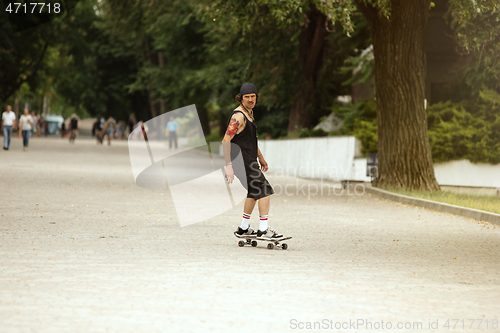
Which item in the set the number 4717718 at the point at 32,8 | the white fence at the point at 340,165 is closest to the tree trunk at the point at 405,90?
the white fence at the point at 340,165

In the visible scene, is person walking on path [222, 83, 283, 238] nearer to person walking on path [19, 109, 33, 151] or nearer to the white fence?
the white fence

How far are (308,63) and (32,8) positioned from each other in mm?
24031

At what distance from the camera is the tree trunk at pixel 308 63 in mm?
31344

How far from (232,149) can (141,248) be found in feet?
5.23

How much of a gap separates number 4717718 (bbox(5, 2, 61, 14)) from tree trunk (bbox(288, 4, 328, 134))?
21.6m

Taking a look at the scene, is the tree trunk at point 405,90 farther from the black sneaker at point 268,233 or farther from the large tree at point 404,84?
the black sneaker at point 268,233

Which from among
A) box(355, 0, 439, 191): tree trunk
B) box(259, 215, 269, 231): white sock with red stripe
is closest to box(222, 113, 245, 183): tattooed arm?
box(259, 215, 269, 231): white sock with red stripe

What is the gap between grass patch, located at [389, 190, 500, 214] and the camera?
553 inches

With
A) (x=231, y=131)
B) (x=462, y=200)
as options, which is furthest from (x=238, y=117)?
(x=462, y=200)

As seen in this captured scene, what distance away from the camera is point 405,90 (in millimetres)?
18234

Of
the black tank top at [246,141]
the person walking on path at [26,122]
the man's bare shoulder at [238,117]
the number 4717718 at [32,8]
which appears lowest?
the black tank top at [246,141]

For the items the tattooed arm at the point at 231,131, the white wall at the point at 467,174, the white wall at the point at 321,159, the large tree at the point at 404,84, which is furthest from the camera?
the white wall at the point at 321,159

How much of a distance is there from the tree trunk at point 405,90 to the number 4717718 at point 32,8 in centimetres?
3324

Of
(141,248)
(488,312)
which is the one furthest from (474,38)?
(488,312)
